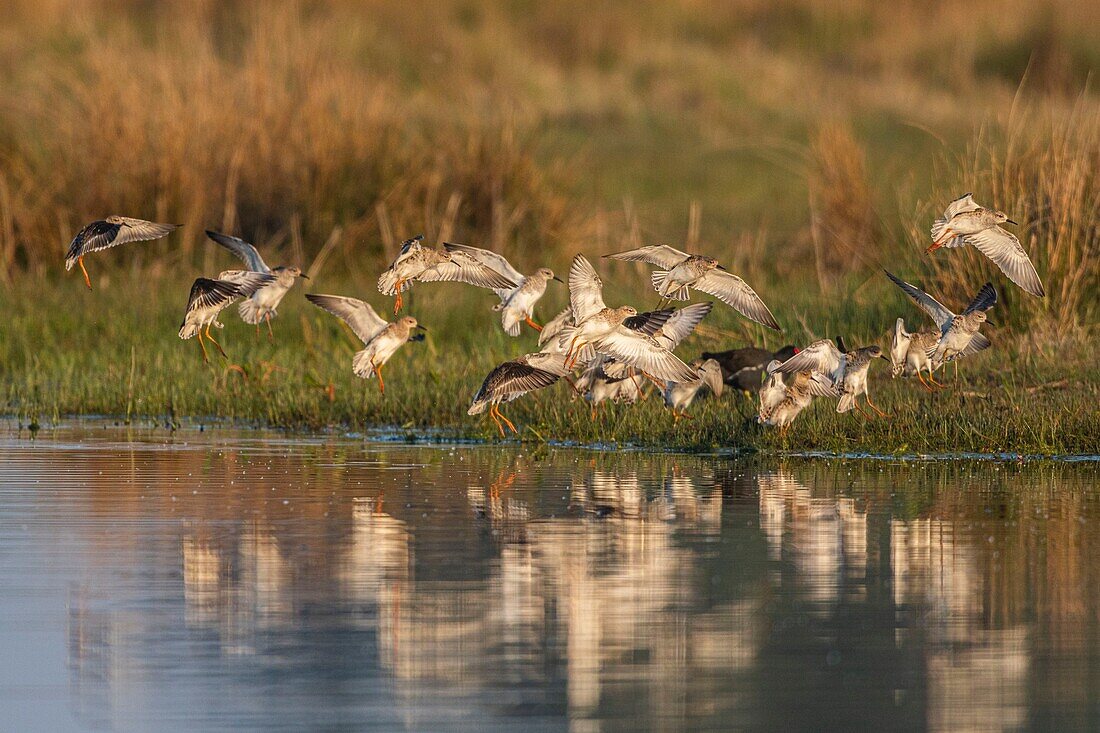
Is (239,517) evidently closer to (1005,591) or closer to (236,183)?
(1005,591)

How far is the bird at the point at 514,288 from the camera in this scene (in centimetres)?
1208

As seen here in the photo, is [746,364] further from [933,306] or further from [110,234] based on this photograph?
[110,234]

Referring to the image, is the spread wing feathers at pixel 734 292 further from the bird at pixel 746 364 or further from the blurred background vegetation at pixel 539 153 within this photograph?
the blurred background vegetation at pixel 539 153

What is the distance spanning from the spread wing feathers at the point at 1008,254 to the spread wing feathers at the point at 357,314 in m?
3.59

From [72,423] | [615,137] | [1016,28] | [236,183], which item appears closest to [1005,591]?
[72,423]

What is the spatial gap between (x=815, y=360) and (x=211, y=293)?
3.61 metres

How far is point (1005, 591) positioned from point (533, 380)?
4.60 metres

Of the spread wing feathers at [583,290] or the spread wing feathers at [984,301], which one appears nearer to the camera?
the spread wing feathers at [583,290]

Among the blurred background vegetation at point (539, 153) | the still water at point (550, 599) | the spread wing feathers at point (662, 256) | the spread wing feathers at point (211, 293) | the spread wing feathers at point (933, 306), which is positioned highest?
the blurred background vegetation at point (539, 153)

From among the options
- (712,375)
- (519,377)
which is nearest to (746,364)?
(712,375)

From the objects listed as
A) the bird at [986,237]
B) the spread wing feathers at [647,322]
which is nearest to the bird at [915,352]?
the bird at [986,237]

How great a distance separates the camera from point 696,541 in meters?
8.53

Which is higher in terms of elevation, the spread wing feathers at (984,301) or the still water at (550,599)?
the spread wing feathers at (984,301)

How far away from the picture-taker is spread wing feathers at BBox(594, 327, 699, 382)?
11.2 meters
